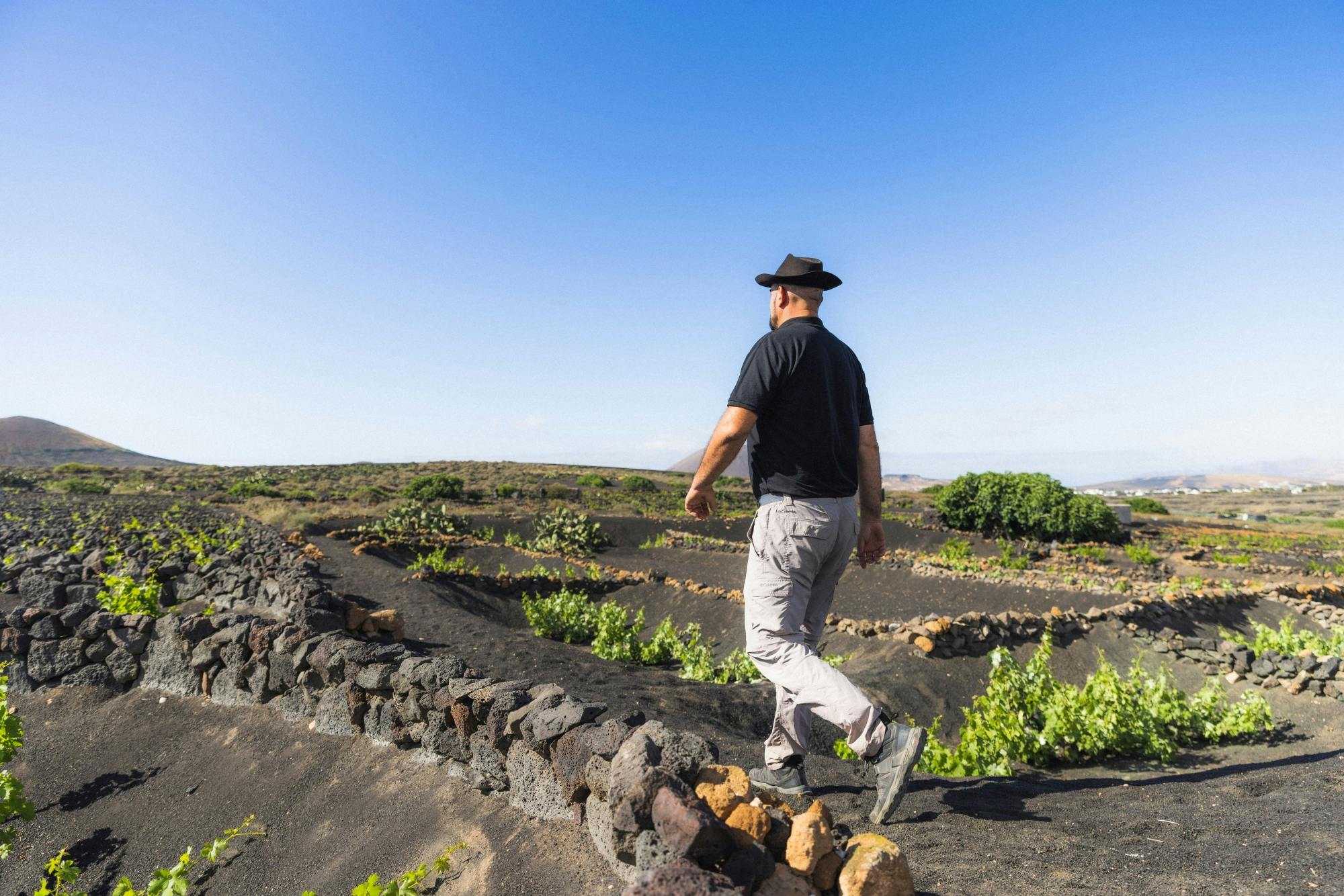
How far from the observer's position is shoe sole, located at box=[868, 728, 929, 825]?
2.46 metres

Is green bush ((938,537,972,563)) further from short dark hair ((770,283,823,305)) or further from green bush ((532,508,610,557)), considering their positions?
short dark hair ((770,283,823,305))

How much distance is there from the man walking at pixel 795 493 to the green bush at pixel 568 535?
1528 cm

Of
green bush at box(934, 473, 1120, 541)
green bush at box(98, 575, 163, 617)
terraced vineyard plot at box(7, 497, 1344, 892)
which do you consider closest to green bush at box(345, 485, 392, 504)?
terraced vineyard plot at box(7, 497, 1344, 892)

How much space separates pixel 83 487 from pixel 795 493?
155ft

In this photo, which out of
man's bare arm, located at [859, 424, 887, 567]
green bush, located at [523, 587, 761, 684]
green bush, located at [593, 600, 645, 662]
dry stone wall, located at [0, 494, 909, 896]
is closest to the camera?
dry stone wall, located at [0, 494, 909, 896]

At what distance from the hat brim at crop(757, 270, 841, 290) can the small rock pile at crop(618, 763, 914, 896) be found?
1958 mm

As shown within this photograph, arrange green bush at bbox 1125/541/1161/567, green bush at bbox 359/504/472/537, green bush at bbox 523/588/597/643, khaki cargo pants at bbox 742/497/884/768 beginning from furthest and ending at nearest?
green bush at bbox 359/504/472/537 → green bush at bbox 1125/541/1161/567 → green bush at bbox 523/588/597/643 → khaki cargo pants at bbox 742/497/884/768

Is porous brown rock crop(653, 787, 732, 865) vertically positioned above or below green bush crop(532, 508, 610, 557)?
above

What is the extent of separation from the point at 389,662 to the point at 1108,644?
26.4ft

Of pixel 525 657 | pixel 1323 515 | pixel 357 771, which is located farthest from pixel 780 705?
pixel 1323 515

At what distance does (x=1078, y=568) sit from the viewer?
14516 millimetres

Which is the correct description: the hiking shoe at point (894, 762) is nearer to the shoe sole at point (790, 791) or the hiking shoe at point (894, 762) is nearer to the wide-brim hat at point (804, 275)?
the shoe sole at point (790, 791)

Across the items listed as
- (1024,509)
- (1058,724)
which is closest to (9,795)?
(1058,724)

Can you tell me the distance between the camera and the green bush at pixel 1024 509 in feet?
66.3
